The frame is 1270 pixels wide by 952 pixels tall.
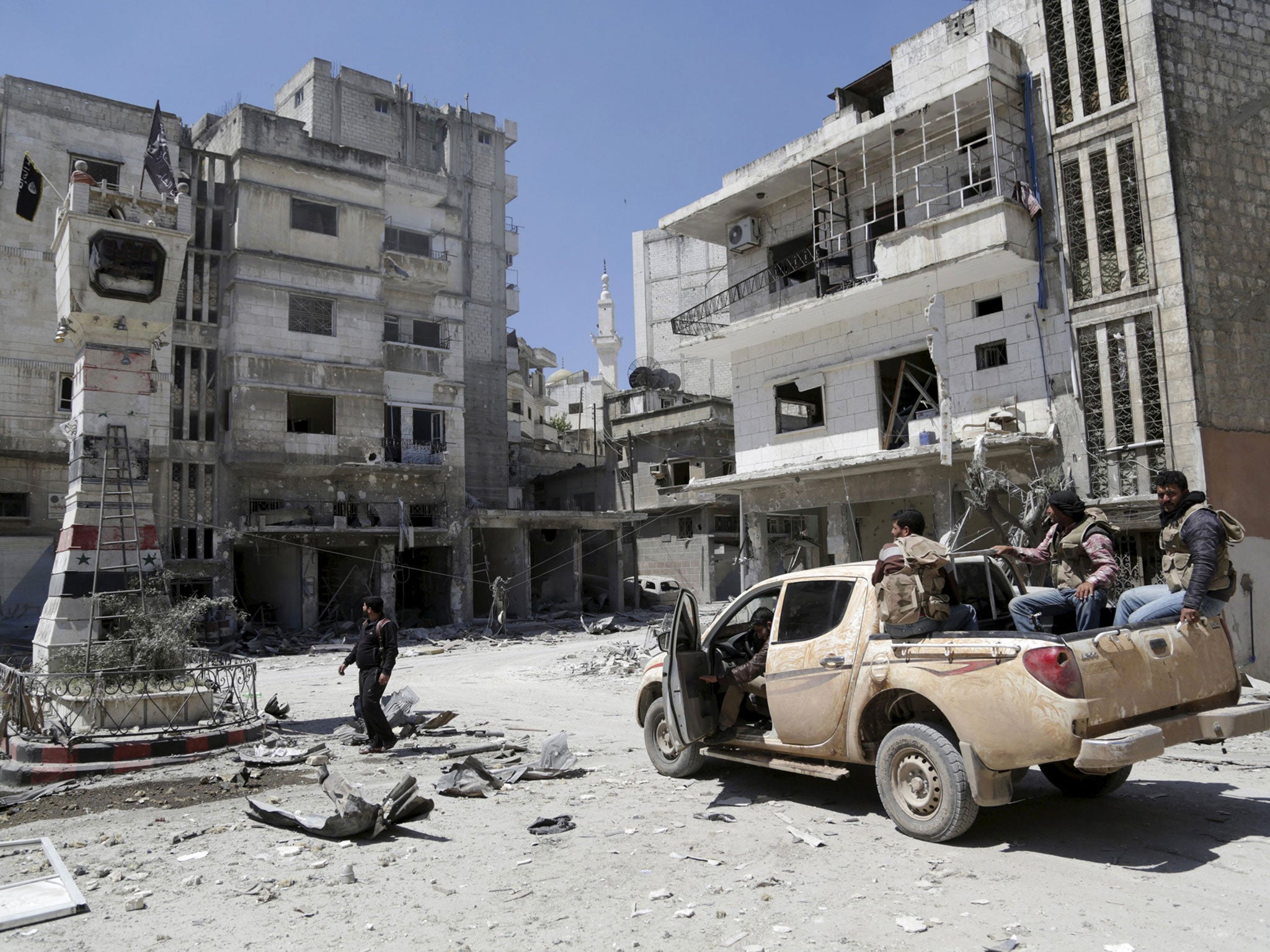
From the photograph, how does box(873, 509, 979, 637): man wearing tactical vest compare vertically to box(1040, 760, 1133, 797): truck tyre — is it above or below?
above

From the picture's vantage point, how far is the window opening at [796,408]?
21.4m

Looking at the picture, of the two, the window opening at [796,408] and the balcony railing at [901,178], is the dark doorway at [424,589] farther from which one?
the balcony railing at [901,178]

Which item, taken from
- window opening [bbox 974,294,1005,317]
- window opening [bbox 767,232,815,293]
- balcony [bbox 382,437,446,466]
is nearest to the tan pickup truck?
window opening [bbox 974,294,1005,317]

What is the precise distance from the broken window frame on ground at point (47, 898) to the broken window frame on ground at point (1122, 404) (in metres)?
15.3

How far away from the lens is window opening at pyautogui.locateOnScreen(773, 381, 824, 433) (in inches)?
844

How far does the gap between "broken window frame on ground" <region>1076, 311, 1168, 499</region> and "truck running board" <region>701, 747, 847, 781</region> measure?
35.7ft

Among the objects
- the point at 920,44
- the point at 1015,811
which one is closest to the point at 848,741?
the point at 1015,811

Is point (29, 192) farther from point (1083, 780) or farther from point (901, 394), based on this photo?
point (1083, 780)

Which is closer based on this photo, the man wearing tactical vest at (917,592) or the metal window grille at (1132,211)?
the man wearing tactical vest at (917,592)

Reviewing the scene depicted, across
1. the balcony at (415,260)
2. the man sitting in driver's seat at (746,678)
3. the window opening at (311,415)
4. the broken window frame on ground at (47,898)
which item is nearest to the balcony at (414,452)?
the window opening at (311,415)

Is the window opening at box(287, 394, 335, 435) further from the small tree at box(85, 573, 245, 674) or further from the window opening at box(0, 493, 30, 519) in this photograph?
the small tree at box(85, 573, 245, 674)

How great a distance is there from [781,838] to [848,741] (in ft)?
2.68

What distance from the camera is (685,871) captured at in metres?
5.30

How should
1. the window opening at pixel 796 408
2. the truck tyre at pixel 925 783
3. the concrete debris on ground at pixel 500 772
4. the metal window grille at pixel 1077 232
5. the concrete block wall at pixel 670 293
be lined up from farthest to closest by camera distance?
the concrete block wall at pixel 670 293 → the window opening at pixel 796 408 → the metal window grille at pixel 1077 232 → the concrete debris on ground at pixel 500 772 → the truck tyre at pixel 925 783
